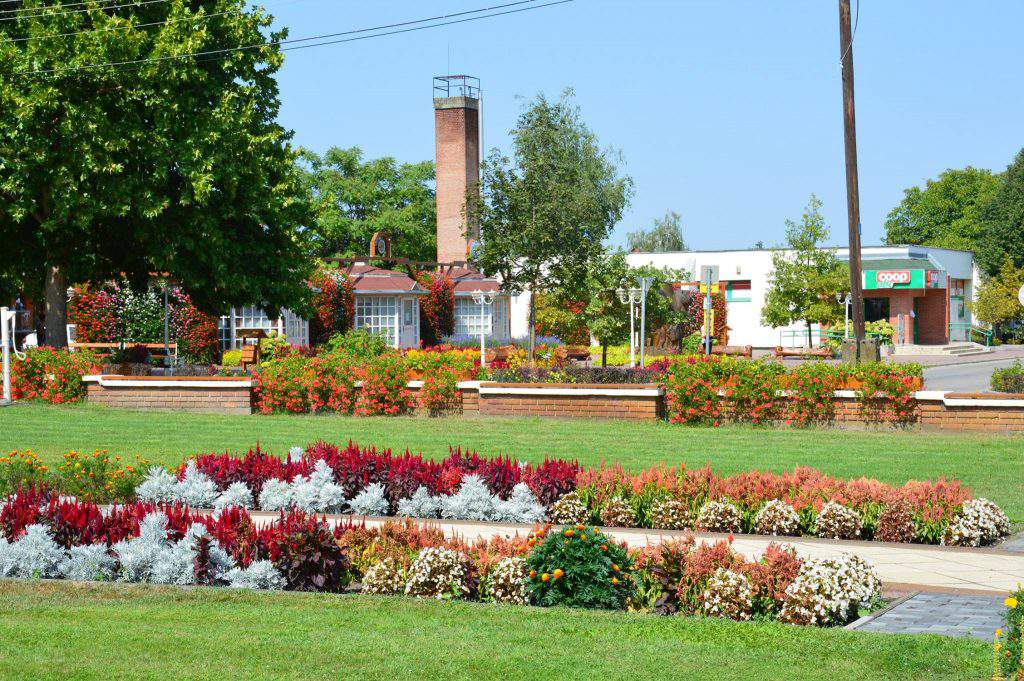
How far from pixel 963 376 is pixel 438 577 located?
29487 millimetres

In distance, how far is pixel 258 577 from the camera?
755 cm

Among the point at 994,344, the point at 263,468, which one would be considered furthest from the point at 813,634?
the point at 994,344

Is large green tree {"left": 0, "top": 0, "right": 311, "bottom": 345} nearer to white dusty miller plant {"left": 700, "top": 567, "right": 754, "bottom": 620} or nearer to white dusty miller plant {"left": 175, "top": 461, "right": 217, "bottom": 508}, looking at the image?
white dusty miller plant {"left": 175, "top": 461, "right": 217, "bottom": 508}

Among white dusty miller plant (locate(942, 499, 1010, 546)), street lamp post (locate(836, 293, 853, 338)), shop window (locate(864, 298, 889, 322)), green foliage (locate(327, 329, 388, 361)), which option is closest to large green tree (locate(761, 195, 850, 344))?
street lamp post (locate(836, 293, 853, 338))

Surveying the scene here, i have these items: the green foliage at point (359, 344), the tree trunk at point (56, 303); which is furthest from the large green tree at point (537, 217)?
the tree trunk at point (56, 303)

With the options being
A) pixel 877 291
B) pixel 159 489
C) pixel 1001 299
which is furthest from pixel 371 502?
pixel 1001 299

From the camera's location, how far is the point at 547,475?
10516 mm

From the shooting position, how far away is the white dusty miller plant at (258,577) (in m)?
7.55

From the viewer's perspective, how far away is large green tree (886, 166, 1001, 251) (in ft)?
294

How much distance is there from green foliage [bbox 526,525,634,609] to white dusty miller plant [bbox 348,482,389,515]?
343 centimetres

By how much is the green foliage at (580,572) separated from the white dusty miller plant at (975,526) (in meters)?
3.35

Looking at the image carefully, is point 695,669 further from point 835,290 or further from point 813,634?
point 835,290

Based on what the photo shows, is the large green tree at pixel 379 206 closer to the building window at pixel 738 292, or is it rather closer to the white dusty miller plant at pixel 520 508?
the building window at pixel 738 292

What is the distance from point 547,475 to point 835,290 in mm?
37030
